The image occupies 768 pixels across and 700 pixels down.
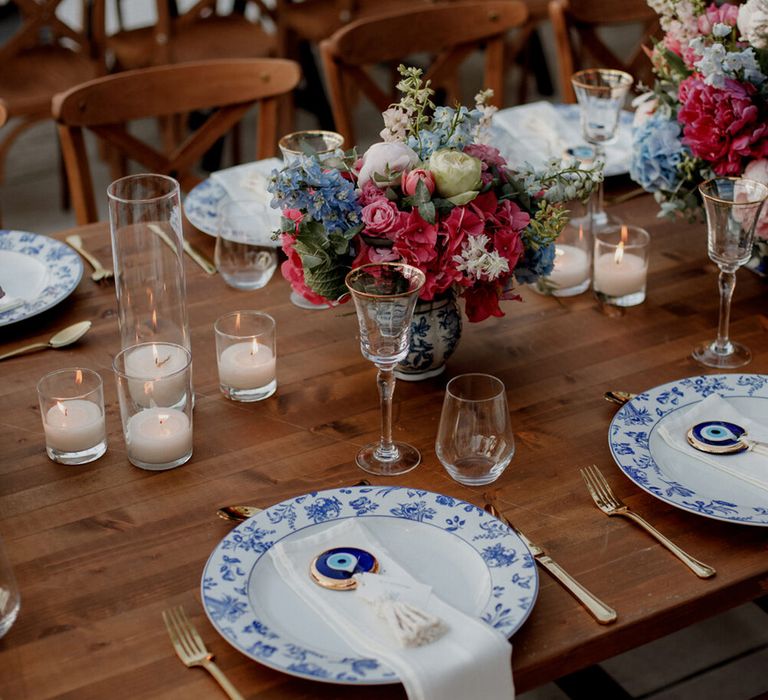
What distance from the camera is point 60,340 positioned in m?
1.53

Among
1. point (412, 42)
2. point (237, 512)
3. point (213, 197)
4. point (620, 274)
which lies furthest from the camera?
point (412, 42)

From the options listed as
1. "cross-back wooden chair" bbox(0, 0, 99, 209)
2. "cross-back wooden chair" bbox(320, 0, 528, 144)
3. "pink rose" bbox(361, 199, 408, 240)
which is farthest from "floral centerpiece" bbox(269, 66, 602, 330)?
"cross-back wooden chair" bbox(0, 0, 99, 209)

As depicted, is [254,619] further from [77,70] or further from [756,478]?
[77,70]

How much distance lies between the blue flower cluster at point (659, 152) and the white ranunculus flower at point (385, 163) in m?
0.52

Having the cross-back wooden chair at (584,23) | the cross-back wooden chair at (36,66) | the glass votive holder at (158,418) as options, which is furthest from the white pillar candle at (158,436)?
the cross-back wooden chair at (36,66)

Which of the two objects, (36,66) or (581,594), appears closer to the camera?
(581,594)

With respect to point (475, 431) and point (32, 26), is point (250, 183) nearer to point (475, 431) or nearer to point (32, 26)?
point (475, 431)

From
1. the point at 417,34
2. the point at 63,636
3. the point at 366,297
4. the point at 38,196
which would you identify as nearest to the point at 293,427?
the point at 366,297

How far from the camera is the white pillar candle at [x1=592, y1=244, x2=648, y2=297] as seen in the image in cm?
162

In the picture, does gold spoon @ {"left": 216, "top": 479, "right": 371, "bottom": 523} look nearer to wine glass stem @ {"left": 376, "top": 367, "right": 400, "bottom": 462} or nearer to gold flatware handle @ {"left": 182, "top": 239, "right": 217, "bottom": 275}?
wine glass stem @ {"left": 376, "top": 367, "right": 400, "bottom": 462}

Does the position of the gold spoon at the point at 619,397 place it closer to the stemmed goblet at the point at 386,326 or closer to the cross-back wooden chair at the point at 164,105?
the stemmed goblet at the point at 386,326

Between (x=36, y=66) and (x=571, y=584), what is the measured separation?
9.67 feet

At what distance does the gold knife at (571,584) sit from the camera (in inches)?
41.2

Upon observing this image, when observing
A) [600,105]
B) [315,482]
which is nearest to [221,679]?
[315,482]
